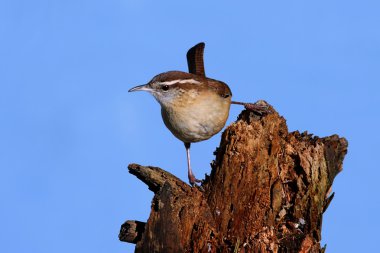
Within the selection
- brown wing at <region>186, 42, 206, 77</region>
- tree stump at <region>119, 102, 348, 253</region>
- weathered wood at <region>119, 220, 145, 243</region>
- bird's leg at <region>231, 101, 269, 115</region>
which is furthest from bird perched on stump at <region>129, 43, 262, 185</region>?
weathered wood at <region>119, 220, 145, 243</region>

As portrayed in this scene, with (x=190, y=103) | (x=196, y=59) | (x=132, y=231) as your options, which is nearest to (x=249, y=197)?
(x=132, y=231)

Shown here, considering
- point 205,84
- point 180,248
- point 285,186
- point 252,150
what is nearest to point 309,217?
point 285,186

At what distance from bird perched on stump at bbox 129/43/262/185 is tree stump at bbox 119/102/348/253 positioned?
1.88ft

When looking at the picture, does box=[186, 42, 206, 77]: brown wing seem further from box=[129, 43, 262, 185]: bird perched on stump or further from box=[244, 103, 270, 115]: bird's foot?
box=[244, 103, 270, 115]: bird's foot

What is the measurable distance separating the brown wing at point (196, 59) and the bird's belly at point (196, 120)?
3.59 ft

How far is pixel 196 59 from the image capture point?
27.8ft

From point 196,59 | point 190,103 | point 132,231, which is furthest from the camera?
Result: point 196,59

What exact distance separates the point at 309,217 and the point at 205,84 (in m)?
2.02

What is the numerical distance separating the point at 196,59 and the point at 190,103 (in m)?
1.49

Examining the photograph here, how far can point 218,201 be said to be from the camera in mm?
6309

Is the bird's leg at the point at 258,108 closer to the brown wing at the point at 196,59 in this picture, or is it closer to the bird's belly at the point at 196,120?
the bird's belly at the point at 196,120

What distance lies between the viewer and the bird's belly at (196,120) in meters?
7.15

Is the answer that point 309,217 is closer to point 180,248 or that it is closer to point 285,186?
point 285,186

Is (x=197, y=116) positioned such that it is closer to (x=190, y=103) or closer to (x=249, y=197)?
(x=190, y=103)
